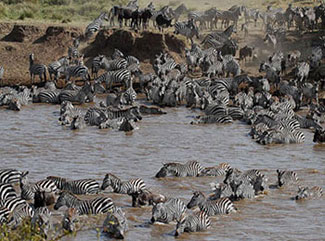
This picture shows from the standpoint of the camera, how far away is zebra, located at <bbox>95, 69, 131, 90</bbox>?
935 inches

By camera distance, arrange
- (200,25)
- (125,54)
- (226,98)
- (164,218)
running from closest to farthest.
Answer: (164,218) < (226,98) < (125,54) < (200,25)

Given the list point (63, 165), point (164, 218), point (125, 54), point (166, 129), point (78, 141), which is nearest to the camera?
point (164, 218)

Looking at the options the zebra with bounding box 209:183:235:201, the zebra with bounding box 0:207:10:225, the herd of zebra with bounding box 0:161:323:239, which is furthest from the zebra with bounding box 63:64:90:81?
the zebra with bounding box 0:207:10:225

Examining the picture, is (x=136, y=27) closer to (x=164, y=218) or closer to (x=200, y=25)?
(x=200, y=25)

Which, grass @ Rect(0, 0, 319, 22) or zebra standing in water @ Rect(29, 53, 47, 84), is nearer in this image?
zebra standing in water @ Rect(29, 53, 47, 84)

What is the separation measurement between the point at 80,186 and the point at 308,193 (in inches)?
152

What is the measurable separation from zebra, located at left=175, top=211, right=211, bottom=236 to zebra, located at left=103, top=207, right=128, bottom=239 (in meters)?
0.76

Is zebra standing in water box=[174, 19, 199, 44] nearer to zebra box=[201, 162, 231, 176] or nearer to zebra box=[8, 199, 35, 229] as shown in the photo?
zebra box=[201, 162, 231, 176]

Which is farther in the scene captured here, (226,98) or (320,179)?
(226,98)

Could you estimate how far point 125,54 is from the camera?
86.4 feet

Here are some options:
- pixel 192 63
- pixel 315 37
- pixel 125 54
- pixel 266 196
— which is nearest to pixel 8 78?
pixel 125 54

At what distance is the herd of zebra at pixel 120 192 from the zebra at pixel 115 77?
10.0 meters

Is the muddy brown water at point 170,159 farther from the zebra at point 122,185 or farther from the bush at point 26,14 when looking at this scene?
the bush at point 26,14

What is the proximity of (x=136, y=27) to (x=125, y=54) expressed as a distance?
1813 millimetres
